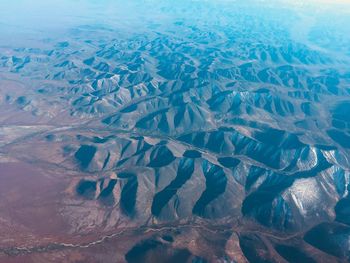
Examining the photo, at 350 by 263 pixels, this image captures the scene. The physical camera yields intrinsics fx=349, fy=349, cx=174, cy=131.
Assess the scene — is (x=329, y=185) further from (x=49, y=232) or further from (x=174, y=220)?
(x=49, y=232)

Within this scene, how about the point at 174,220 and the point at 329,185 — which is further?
the point at 329,185

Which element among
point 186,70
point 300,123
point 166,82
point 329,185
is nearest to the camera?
point 329,185

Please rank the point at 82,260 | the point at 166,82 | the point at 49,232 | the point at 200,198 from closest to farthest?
the point at 82,260 < the point at 49,232 < the point at 200,198 < the point at 166,82

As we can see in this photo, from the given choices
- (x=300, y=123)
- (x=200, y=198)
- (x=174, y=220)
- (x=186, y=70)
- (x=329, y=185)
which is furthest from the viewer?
(x=186, y=70)

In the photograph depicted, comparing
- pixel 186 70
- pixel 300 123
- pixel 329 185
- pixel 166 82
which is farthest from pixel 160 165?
pixel 186 70

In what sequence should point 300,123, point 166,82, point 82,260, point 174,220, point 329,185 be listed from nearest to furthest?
point 82,260
point 174,220
point 329,185
point 300,123
point 166,82

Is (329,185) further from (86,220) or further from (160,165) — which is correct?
(86,220)

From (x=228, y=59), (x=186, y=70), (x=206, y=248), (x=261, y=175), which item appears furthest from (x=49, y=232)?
(x=228, y=59)

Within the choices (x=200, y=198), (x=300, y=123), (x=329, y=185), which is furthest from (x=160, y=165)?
(x=300, y=123)

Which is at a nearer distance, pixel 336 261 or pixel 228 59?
pixel 336 261
